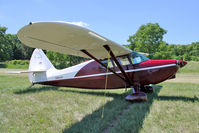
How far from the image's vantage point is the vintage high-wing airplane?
324 centimetres

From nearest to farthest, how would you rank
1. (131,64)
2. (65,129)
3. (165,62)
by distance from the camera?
1. (65,129)
2. (165,62)
3. (131,64)

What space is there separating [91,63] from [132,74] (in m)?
2.00

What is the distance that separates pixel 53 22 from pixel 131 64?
3.71 meters

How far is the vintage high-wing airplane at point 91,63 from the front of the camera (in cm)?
324

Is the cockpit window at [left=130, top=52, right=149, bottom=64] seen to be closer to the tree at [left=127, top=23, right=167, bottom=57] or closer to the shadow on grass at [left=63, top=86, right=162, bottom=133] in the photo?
the shadow on grass at [left=63, top=86, right=162, bottom=133]

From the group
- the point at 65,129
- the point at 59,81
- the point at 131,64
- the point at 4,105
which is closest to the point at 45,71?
the point at 59,81

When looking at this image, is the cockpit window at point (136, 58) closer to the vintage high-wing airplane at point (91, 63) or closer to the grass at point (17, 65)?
the vintage high-wing airplane at point (91, 63)

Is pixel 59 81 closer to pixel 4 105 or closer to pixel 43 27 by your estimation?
pixel 4 105

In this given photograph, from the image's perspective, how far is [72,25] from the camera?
2914mm

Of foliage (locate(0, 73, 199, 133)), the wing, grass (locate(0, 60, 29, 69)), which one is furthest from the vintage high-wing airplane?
grass (locate(0, 60, 29, 69))

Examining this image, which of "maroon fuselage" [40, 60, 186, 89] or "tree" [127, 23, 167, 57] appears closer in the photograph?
"maroon fuselage" [40, 60, 186, 89]

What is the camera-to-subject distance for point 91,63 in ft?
21.2

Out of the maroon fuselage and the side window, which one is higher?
the side window

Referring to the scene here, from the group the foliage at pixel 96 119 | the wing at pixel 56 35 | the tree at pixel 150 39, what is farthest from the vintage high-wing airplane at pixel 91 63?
the tree at pixel 150 39
